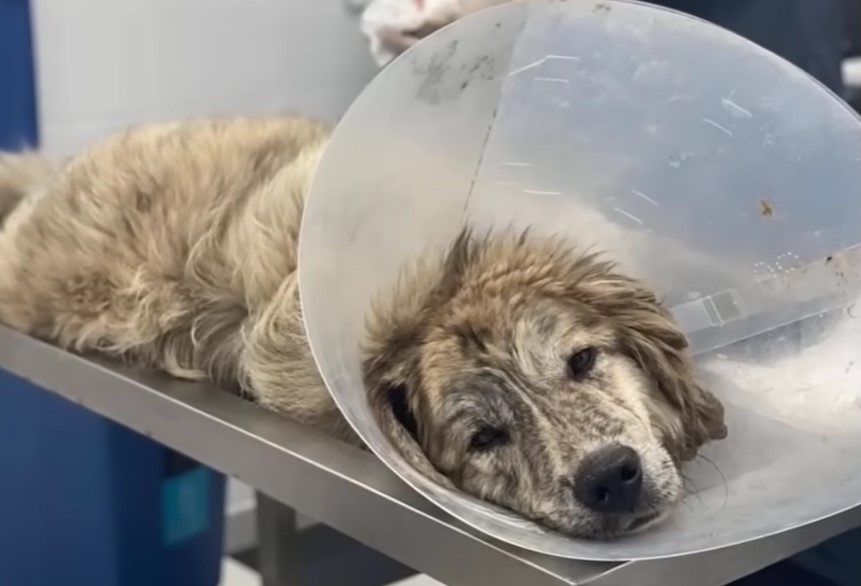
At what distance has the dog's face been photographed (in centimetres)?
83

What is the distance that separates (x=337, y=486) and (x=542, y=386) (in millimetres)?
177

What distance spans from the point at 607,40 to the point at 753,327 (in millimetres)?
283

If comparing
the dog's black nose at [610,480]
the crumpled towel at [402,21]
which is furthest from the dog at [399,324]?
the crumpled towel at [402,21]

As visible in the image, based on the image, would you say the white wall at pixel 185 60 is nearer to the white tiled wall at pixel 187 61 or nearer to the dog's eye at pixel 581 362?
the white tiled wall at pixel 187 61

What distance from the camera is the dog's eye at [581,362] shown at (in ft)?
3.01

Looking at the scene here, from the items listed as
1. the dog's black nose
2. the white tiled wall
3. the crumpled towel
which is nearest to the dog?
the dog's black nose

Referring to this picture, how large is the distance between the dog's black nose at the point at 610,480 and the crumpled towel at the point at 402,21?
778mm

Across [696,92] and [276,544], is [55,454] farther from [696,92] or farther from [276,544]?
[696,92]

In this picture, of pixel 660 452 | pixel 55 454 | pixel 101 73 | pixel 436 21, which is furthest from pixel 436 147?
pixel 101 73

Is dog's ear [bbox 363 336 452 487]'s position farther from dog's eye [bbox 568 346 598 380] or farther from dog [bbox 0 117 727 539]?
dog's eye [bbox 568 346 598 380]

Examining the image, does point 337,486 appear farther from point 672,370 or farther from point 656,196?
point 656,196

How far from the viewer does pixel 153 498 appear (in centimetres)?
140

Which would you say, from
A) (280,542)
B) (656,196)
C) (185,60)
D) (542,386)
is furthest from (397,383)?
(185,60)

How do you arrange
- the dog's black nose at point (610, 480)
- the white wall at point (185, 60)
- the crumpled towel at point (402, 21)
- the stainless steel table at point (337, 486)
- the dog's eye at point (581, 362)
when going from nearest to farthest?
1. the stainless steel table at point (337, 486)
2. the dog's black nose at point (610, 480)
3. the dog's eye at point (581, 362)
4. the crumpled towel at point (402, 21)
5. the white wall at point (185, 60)
